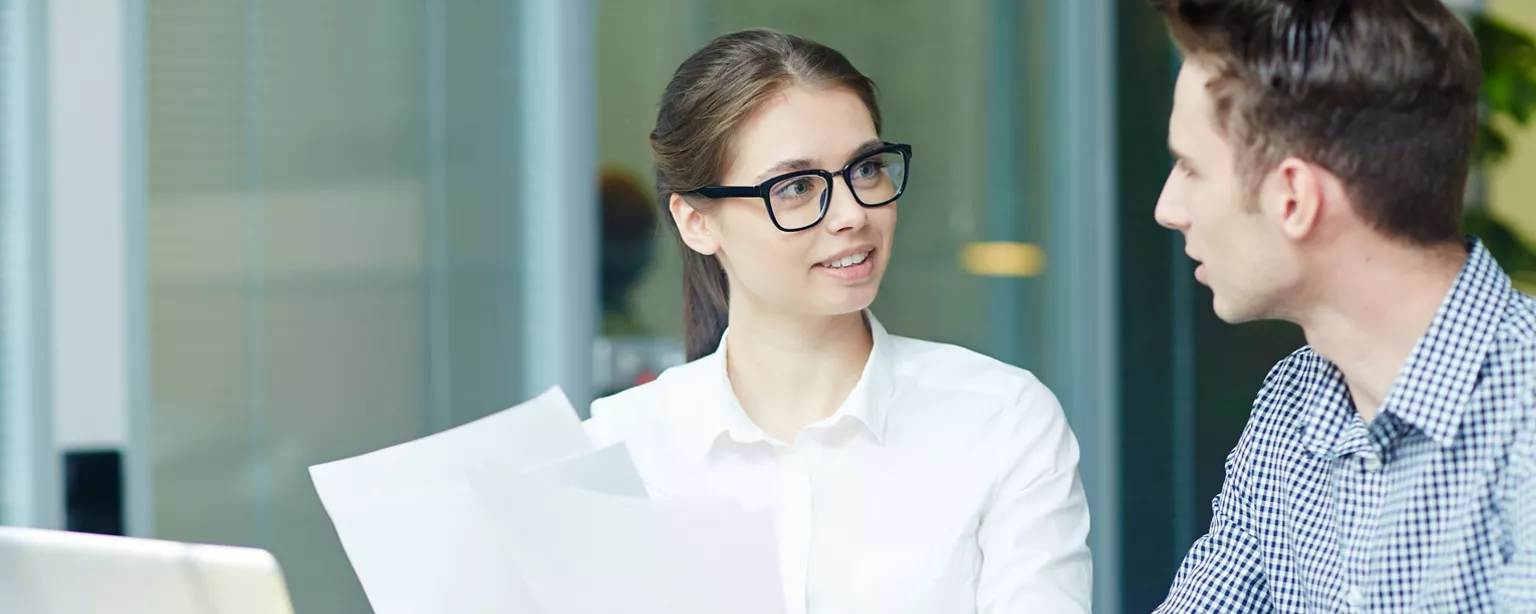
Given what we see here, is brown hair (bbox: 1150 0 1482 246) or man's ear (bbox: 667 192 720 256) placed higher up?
brown hair (bbox: 1150 0 1482 246)

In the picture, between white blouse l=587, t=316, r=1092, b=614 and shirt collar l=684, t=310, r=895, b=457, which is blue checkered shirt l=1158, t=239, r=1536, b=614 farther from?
shirt collar l=684, t=310, r=895, b=457

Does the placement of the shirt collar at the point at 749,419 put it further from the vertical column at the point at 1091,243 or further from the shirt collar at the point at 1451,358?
the vertical column at the point at 1091,243

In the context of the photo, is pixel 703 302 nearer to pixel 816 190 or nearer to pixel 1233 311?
pixel 816 190

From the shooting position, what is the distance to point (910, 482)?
1.53 m

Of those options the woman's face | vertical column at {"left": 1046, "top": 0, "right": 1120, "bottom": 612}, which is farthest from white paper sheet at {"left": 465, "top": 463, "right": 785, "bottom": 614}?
vertical column at {"left": 1046, "top": 0, "right": 1120, "bottom": 612}

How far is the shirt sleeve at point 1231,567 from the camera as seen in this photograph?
1.30m

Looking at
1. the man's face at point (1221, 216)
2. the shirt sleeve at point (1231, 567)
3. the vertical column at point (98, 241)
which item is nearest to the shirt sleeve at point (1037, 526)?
the shirt sleeve at point (1231, 567)

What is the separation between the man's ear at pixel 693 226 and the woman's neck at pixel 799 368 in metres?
0.10

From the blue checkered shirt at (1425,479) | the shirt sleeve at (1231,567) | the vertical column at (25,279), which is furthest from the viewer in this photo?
the vertical column at (25,279)

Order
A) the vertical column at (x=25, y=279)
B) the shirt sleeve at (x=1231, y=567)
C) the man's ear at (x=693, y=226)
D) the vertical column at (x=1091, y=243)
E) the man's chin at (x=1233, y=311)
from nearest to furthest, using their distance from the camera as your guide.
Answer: the man's chin at (x=1233, y=311)
the shirt sleeve at (x=1231, y=567)
the man's ear at (x=693, y=226)
the vertical column at (x=25, y=279)
the vertical column at (x=1091, y=243)

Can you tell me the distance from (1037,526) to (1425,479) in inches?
16.7

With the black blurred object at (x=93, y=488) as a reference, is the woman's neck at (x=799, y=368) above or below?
above

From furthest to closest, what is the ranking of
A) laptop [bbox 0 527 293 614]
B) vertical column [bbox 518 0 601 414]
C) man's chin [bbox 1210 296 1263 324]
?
vertical column [bbox 518 0 601 414] < man's chin [bbox 1210 296 1263 324] < laptop [bbox 0 527 293 614]

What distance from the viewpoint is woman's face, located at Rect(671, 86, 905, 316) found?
4.91 ft
